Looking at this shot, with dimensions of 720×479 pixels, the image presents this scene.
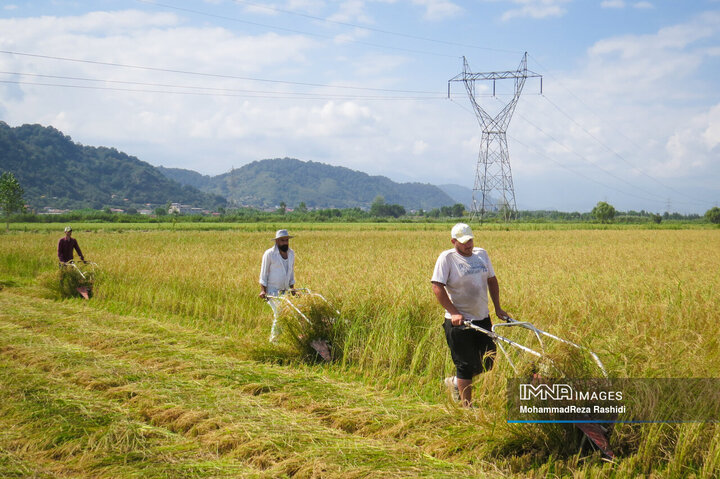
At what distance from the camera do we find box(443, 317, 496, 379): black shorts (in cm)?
477

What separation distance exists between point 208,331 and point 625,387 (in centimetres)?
678

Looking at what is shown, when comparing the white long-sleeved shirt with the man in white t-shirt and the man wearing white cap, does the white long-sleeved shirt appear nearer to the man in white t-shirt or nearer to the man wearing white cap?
the man wearing white cap

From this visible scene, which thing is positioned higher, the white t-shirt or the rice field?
the white t-shirt

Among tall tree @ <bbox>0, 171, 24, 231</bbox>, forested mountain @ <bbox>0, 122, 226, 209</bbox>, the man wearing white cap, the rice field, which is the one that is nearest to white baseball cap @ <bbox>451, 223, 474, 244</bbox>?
the rice field

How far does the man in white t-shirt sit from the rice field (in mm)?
224

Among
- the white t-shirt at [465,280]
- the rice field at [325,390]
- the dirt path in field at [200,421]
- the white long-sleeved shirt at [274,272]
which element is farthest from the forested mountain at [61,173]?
the white t-shirt at [465,280]

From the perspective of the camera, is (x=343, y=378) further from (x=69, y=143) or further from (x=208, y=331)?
(x=69, y=143)

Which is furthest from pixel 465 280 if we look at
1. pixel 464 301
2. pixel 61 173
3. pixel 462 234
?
pixel 61 173

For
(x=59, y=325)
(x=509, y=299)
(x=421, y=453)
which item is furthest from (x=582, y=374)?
(x=59, y=325)

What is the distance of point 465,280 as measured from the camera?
4789 millimetres

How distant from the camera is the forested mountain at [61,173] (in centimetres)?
14488

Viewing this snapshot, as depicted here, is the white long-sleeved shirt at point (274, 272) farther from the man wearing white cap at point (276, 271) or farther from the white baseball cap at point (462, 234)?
the white baseball cap at point (462, 234)

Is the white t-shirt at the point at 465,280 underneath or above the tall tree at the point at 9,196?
underneath

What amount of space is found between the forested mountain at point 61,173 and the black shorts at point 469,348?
144390 mm
